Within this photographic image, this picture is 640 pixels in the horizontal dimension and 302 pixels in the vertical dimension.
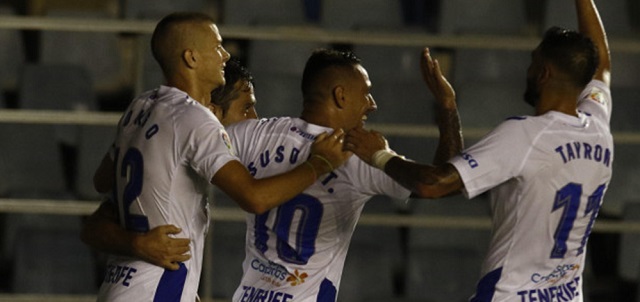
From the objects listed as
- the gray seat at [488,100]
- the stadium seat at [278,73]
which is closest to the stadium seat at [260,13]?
the stadium seat at [278,73]

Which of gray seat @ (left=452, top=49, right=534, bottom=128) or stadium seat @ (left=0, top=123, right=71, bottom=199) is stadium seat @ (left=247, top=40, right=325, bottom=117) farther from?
stadium seat @ (left=0, top=123, right=71, bottom=199)

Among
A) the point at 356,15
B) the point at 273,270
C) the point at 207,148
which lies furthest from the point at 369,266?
the point at 207,148

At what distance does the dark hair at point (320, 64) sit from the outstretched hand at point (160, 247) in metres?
0.79

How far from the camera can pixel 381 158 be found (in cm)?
402

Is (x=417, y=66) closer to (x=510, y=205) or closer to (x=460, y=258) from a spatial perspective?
(x=460, y=258)

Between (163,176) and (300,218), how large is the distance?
0.68m

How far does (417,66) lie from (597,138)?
3.13 meters

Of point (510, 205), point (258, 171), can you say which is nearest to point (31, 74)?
point (258, 171)

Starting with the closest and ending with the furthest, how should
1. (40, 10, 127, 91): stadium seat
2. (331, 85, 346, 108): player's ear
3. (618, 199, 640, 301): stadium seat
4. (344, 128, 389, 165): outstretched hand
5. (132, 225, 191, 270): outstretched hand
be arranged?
(132, 225, 191, 270): outstretched hand → (344, 128, 389, 165): outstretched hand → (331, 85, 346, 108): player's ear → (618, 199, 640, 301): stadium seat → (40, 10, 127, 91): stadium seat

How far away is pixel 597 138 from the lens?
4.09 m

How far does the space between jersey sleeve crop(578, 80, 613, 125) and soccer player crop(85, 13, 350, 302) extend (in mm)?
950

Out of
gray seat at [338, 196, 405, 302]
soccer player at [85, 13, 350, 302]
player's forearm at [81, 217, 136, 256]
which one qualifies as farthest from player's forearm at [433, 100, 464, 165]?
gray seat at [338, 196, 405, 302]

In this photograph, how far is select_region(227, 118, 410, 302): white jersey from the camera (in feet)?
14.1

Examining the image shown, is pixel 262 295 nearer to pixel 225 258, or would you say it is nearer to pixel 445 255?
pixel 225 258
